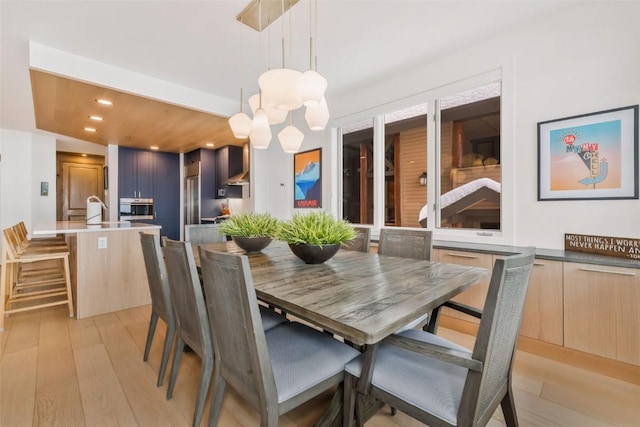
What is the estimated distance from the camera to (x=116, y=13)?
2.28 meters

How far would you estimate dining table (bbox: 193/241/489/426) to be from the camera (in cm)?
96

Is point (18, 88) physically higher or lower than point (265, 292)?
higher

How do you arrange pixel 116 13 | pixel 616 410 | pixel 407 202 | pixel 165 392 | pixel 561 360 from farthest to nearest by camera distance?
pixel 407 202
pixel 116 13
pixel 561 360
pixel 165 392
pixel 616 410

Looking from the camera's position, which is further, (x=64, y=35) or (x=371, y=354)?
(x=64, y=35)

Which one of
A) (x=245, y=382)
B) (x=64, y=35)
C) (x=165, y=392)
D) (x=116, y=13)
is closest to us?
(x=245, y=382)

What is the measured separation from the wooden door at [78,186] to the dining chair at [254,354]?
8.42 metres

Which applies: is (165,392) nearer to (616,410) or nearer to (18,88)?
(616,410)

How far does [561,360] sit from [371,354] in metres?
1.85

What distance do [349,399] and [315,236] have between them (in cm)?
82

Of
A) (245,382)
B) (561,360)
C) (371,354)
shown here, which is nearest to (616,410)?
(561,360)

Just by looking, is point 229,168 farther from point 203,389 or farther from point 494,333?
point 494,333

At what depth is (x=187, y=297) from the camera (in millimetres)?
1486

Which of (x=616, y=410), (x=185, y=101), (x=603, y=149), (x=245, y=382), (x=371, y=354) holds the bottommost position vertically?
(x=616, y=410)

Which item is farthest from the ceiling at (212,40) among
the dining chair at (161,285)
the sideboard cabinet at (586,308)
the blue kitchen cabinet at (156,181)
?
the blue kitchen cabinet at (156,181)
